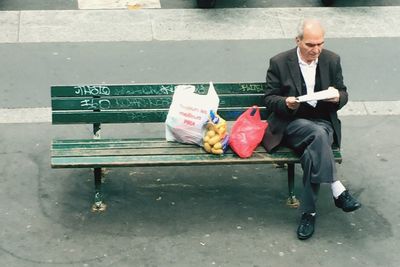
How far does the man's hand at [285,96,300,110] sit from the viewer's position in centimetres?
702

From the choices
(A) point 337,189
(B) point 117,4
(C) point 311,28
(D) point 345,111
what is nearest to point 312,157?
(A) point 337,189

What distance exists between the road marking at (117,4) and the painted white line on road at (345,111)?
2514 millimetres

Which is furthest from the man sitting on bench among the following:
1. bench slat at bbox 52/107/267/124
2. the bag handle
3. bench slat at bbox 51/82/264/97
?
bench slat at bbox 52/107/267/124

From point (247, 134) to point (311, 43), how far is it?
34.2 inches

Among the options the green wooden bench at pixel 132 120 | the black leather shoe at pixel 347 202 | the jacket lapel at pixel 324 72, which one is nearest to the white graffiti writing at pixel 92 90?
the green wooden bench at pixel 132 120

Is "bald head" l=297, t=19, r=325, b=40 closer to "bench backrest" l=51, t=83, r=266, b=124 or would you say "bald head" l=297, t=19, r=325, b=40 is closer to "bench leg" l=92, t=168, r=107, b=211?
"bench backrest" l=51, t=83, r=266, b=124

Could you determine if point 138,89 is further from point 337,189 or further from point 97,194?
point 337,189

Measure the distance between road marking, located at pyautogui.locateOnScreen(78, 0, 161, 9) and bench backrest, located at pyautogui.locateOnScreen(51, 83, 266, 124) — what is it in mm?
3548

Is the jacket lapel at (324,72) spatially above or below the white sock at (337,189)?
→ above

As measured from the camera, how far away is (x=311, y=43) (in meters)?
7.00

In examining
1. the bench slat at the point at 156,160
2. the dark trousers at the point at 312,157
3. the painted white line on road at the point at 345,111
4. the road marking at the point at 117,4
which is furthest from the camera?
the road marking at the point at 117,4

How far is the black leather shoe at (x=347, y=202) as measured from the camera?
23.0 ft

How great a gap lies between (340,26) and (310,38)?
3873 mm

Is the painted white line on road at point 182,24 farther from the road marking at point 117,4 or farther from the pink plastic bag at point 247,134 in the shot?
the pink plastic bag at point 247,134
